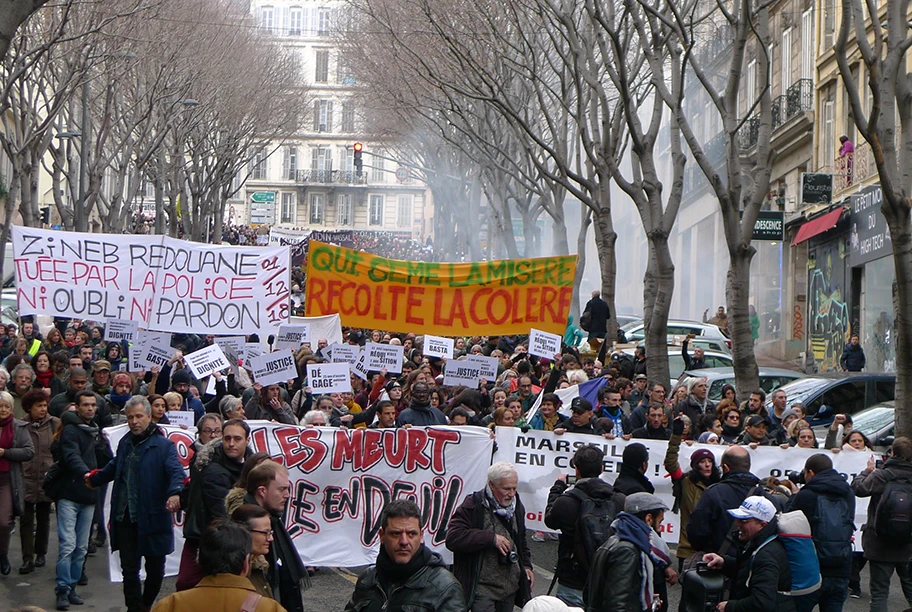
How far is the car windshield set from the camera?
13.7 metres

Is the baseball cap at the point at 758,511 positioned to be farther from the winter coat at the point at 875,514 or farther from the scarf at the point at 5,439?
the scarf at the point at 5,439

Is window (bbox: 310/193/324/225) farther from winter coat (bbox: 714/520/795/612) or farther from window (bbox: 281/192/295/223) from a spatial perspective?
winter coat (bbox: 714/520/795/612)

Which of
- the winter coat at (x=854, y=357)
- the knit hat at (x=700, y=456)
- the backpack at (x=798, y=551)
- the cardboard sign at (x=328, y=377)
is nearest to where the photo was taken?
the backpack at (x=798, y=551)

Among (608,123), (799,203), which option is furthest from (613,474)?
(799,203)

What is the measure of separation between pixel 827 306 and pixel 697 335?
6.25 meters

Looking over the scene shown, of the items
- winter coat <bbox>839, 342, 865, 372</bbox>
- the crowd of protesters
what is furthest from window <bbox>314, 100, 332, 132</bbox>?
the crowd of protesters

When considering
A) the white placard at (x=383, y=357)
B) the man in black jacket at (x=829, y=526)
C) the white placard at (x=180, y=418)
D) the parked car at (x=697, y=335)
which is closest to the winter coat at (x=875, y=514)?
the man in black jacket at (x=829, y=526)

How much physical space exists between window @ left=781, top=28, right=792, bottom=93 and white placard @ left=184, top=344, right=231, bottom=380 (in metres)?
24.4

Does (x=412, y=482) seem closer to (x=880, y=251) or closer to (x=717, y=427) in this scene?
(x=717, y=427)

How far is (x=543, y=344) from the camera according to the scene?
1427 centimetres

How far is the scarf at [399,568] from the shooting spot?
203 inches

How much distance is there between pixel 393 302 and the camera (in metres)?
14.7

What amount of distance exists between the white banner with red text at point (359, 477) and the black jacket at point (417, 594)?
14.7 feet

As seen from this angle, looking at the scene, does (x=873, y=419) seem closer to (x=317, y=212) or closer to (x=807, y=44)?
(x=807, y=44)
